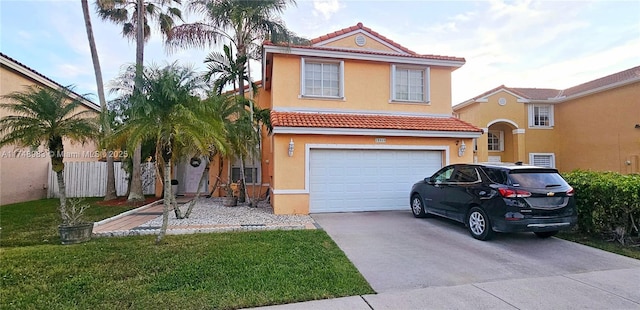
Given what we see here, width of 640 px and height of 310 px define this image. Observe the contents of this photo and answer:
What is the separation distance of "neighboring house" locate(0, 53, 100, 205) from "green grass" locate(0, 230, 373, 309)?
279 inches

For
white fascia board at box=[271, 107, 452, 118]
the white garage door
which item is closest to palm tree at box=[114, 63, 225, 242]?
the white garage door

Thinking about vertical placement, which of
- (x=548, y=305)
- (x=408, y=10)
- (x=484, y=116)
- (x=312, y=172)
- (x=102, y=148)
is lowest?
(x=548, y=305)

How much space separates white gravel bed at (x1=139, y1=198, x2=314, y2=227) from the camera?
8.28 m

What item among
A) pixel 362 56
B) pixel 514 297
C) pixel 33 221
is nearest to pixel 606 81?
pixel 362 56

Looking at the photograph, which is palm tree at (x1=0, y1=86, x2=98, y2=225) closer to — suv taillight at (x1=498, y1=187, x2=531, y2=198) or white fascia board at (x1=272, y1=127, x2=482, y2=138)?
white fascia board at (x1=272, y1=127, x2=482, y2=138)

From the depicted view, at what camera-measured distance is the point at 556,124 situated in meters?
21.8

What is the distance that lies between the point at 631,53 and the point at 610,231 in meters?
14.9

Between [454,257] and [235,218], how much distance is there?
6.11 metres

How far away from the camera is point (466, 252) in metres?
5.84

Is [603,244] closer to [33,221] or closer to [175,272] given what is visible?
[175,272]

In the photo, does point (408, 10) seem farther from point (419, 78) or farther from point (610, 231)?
point (610, 231)

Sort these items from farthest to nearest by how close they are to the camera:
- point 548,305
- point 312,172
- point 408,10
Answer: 1. point 408,10
2. point 312,172
3. point 548,305

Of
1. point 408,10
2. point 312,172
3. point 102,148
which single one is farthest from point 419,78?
point 102,148

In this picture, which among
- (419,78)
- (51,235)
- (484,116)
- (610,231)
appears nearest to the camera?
(610,231)
